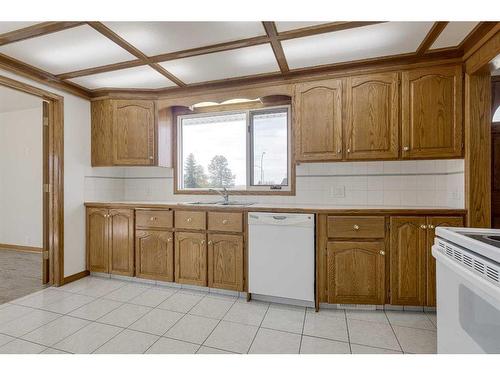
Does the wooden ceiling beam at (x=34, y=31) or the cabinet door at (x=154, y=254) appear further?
the cabinet door at (x=154, y=254)

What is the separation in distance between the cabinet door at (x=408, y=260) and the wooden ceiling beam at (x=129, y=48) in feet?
8.24

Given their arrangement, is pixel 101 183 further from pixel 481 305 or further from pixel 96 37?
pixel 481 305

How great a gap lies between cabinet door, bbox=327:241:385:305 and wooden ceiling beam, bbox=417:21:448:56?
5.35ft

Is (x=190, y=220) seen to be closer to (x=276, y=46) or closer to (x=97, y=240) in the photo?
(x=97, y=240)

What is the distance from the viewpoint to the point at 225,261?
2.56 m

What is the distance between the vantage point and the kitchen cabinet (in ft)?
9.63

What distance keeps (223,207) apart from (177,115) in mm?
1591

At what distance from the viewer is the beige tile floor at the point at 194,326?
1.77 m

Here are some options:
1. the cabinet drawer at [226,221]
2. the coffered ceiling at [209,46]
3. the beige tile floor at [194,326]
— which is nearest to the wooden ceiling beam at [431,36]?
the coffered ceiling at [209,46]

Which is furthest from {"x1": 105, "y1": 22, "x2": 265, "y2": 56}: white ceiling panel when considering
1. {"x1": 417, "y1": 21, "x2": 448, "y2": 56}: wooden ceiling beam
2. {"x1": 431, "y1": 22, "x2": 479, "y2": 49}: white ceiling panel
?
{"x1": 431, "y1": 22, "x2": 479, "y2": 49}: white ceiling panel

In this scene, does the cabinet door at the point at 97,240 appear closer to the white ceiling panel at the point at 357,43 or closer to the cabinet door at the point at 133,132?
the cabinet door at the point at 133,132

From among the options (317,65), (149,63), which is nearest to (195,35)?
(149,63)

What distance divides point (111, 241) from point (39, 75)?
1.86 metres

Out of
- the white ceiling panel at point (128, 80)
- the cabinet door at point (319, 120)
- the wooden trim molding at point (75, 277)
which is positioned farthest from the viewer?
the wooden trim molding at point (75, 277)
